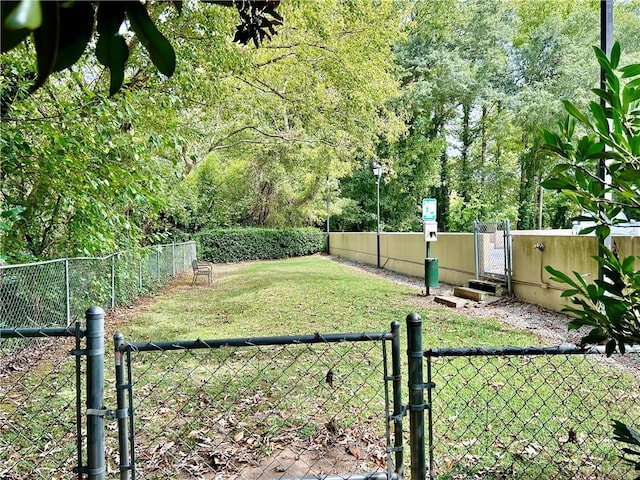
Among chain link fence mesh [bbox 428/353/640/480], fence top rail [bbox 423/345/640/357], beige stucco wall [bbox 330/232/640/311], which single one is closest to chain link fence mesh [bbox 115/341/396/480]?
fence top rail [bbox 423/345/640/357]

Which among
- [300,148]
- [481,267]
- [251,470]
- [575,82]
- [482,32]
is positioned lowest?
[251,470]

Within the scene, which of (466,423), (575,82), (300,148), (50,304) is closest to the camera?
(466,423)

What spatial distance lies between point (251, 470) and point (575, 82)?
70.1ft

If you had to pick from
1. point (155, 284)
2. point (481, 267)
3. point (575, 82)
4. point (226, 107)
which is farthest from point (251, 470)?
point (575, 82)

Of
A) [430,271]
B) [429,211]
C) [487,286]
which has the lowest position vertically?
[487,286]

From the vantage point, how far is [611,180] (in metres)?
1.38

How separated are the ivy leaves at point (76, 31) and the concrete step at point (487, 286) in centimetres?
866

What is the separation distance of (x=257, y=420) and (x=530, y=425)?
2049 millimetres

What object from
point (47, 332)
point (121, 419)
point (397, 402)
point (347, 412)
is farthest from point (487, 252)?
point (47, 332)

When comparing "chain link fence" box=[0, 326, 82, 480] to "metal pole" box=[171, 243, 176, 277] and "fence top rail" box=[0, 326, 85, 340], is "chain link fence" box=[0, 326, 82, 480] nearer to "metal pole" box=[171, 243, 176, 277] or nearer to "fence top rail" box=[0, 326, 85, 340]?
"fence top rail" box=[0, 326, 85, 340]

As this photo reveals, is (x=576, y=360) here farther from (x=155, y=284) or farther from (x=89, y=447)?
(x=155, y=284)

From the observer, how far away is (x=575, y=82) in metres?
18.5

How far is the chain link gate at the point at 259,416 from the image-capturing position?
1.82 meters

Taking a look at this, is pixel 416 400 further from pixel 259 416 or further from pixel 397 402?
pixel 259 416
